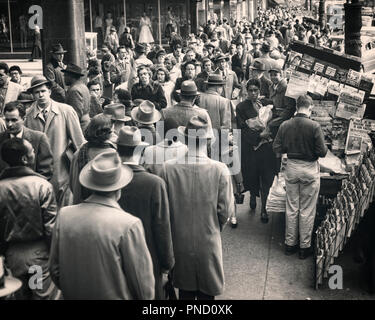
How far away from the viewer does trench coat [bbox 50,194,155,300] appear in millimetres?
3941

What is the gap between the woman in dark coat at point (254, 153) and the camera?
876 centimetres

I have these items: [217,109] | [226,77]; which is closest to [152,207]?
[217,109]

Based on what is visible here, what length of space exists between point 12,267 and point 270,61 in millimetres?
9302

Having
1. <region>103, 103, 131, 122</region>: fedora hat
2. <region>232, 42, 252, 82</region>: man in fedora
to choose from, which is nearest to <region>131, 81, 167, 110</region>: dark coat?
<region>103, 103, 131, 122</region>: fedora hat

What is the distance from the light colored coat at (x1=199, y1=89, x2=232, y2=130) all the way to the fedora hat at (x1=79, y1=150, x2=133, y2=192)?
456 centimetres

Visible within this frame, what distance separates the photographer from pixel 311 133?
23.5 feet

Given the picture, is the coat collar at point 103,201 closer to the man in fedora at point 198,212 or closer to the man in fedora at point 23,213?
the man in fedora at point 23,213

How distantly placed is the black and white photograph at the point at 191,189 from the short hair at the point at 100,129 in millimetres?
20

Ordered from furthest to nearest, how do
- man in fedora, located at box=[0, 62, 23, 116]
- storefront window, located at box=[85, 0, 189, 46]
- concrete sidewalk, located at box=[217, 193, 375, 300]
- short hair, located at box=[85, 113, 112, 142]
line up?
1. storefront window, located at box=[85, 0, 189, 46]
2. man in fedora, located at box=[0, 62, 23, 116]
3. concrete sidewalk, located at box=[217, 193, 375, 300]
4. short hair, located at box=[85, 113, 112, 142]

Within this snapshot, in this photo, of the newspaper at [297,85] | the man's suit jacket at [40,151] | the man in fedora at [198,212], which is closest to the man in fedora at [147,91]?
the newspaper at [297,85]

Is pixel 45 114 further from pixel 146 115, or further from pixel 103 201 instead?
pixel 103 201

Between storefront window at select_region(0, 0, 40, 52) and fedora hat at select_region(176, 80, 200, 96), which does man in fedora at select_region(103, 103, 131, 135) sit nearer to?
fedora hat at select_region(176, 80, 200, 96)

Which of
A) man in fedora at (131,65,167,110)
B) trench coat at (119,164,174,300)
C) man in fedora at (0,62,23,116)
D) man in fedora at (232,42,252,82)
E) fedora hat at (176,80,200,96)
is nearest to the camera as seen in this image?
trench coat at (119,164,174,300)
